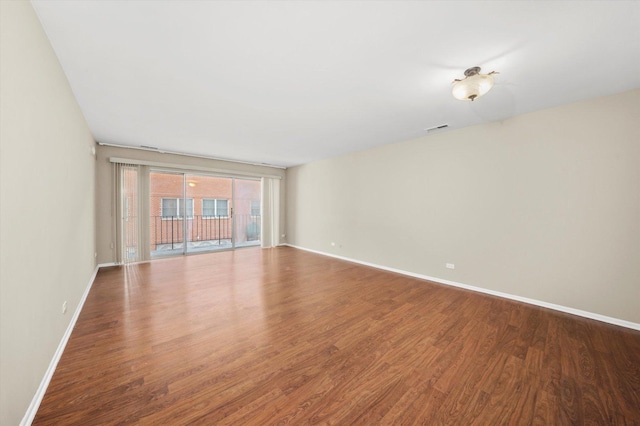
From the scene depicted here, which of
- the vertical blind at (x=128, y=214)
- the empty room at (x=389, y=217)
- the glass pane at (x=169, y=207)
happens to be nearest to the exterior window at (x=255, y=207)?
the glass pane at (x=169, y=207)

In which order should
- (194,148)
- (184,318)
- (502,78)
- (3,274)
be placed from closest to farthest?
1. (3,274)
2. (502,78)
3. (184,318)
4. (194,148)

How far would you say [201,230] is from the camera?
734cm

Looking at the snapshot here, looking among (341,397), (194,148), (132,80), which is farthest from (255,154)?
(341,397)

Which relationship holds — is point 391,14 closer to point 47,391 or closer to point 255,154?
point 47,391

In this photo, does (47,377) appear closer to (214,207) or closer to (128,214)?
(128,214)

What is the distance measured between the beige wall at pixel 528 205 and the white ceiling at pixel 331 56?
1.25 feet

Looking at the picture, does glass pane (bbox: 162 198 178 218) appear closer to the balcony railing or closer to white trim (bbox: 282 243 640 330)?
the balcony railing

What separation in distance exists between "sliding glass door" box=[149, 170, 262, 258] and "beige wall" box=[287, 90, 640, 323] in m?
4.09

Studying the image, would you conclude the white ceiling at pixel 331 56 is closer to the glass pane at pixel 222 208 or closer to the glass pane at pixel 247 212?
the glass pane at pixel 247 212

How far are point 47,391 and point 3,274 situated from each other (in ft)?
3.45

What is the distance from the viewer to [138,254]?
4.84 meters

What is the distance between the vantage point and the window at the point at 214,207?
7.30 metres

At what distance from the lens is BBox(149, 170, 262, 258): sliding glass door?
6152 mm

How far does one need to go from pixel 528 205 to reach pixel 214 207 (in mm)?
7867
